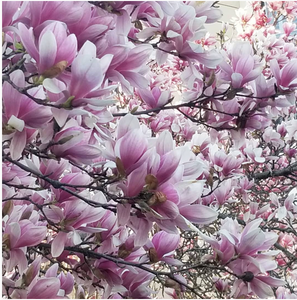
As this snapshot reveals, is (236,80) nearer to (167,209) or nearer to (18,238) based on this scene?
(167,209)

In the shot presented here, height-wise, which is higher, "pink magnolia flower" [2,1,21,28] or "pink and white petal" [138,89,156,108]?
"pink magnolia flower" [2,1,21,28]

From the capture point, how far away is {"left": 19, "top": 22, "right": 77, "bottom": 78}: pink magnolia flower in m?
0.38

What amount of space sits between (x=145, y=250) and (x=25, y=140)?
0.31m

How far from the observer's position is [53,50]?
384 millimetres

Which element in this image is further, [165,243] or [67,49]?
[165,243]

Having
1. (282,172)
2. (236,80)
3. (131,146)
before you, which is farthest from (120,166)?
(282,172)

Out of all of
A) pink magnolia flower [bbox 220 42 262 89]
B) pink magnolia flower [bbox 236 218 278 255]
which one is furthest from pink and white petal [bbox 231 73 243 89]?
pink magnolia flower [bbox 236 218 278 255]

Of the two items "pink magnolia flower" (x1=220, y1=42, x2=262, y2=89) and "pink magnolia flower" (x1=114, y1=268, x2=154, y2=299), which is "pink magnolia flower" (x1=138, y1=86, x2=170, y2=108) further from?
"pink magnolia flower" (x1=114, y1=268, x2=154, y2=299)

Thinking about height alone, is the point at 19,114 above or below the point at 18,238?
above

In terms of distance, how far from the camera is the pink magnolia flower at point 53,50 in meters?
0.38

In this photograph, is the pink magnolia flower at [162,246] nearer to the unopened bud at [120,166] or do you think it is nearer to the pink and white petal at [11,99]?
the unopened bud at [120,166]

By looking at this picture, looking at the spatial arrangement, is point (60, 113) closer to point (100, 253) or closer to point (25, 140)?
point (25, 140)

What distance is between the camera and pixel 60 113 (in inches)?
15.8

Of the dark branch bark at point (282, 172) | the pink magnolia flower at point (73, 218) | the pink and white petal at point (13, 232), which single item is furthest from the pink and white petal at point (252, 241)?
the dark branch bark at point (282, 172)
